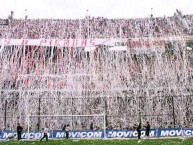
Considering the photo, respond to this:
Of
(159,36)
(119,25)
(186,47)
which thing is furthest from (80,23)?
(186,47)

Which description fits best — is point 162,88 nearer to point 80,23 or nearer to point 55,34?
point 55,34

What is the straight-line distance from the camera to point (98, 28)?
49594 millimetres

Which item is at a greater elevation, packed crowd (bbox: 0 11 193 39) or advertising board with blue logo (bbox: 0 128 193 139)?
packed crowd (bbox: 0 11 193 39)

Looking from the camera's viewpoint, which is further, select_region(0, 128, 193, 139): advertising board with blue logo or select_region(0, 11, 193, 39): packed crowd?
select_region(0, 11, 193, 39): packed crowd

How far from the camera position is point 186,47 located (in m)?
42.2

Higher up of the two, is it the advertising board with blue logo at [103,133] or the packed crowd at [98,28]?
the packed crowd at [98,28]

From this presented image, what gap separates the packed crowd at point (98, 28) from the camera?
46.3m

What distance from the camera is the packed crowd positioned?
46.3 metres

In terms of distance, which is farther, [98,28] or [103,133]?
[98,28]

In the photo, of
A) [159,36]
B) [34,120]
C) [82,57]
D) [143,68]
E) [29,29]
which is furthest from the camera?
[29,29]

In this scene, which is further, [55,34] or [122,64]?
[55,34]

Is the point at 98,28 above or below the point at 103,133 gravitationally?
above

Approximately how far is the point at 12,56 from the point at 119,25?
1483 centimetres

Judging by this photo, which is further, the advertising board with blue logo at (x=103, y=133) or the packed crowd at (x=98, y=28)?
the packed crowd at (x=98, y=28)
